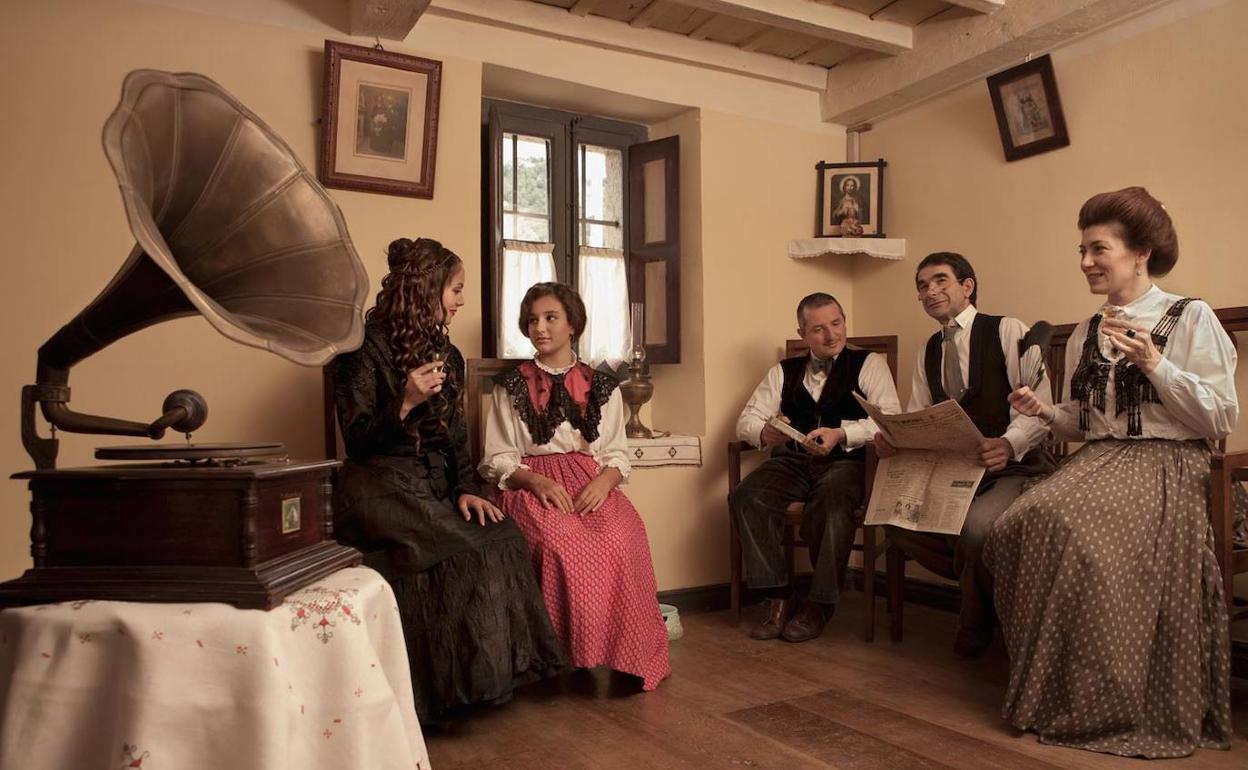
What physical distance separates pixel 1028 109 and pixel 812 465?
1738 millimetres

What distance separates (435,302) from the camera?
2777 millimetres

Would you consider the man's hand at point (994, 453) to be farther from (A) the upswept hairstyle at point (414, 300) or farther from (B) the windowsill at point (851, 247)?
(A) the upswept hairstyle at point (414, 300)

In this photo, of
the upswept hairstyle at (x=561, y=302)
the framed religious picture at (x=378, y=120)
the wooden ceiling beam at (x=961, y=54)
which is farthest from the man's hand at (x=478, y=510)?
the wooden ceiling beam at (x=961, y=54)

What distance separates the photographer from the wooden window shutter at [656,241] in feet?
14.4

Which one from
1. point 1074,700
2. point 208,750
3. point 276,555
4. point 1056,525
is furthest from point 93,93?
point 1074,700

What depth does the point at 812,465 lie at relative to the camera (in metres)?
3.86

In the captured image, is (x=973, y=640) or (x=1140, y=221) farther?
(x=973, y=640)

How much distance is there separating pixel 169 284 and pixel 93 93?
6.62 ft

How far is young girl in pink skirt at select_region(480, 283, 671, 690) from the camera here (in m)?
2.98

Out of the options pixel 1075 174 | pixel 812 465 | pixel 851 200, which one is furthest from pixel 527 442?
pixel 1075 174

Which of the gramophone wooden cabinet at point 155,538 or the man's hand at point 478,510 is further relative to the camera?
the man's hand at point 478,510

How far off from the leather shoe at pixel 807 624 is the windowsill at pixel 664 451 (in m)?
0.86

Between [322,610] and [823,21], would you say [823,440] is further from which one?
[322,610]

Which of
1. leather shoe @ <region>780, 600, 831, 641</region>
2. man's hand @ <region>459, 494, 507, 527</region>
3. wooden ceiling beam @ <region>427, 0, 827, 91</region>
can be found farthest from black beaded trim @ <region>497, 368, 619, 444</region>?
wooden ceiling beam @ <region>427, 0, 827, 91</region>
